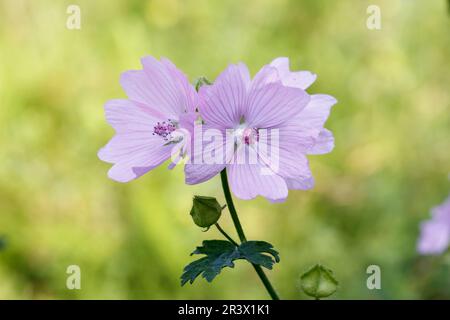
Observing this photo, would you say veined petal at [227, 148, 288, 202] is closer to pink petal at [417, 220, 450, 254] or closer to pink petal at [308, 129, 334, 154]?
pink petal at [308, 129, 334, 154]

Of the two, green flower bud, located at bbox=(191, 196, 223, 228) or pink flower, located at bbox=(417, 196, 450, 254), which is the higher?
pink flower, located at bbox=(417, 196, 450, 254)

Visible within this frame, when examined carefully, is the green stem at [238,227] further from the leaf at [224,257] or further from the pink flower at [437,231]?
the pink flower at [437,231]

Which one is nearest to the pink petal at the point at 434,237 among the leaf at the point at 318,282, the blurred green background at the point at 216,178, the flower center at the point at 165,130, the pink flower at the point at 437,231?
the pink flower at the point at 437,231

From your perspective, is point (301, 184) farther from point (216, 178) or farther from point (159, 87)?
point (216, 178)

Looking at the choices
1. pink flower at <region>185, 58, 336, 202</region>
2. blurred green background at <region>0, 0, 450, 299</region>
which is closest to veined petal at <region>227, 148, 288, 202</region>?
pink flower at <region>185, 58, 336, 202</region>

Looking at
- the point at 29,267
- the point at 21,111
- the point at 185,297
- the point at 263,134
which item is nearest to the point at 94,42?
the point at 21,111

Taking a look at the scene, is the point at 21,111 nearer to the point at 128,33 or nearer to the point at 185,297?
the point at 128,33
